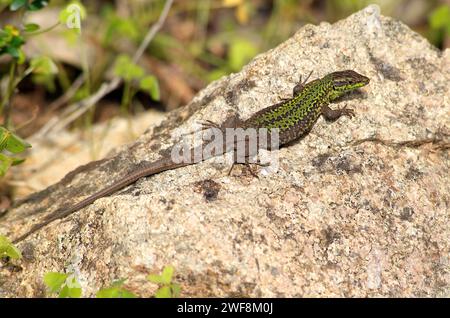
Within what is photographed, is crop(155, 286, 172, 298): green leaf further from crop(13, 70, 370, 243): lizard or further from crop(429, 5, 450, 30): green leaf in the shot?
crop(429, 5, 450, 30): green leaf

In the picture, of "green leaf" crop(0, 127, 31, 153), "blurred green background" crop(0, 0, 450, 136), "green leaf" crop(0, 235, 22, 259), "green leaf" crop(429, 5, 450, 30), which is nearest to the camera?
"green leaf" crop(0, 235, 22, 259)

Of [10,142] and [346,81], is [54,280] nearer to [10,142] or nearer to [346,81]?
[10,142]

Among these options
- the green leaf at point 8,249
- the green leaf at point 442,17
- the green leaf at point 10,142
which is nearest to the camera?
the green leaf at point 8,249

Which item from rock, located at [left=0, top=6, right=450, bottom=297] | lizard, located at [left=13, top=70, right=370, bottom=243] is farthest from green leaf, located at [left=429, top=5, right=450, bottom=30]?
lizard, located at [left=13, top=70, right=370, bottom=243]

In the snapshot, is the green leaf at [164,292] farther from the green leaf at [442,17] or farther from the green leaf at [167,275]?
the green leaf at [442,17]

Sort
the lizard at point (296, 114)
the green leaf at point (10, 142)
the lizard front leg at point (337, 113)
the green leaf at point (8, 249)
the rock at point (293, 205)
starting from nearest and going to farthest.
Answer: the rock at point (293, 205), the green leaf at point (8, 249), the green leaf at point (10, 142), the lizard at point (296, 114), the lizard front leg at point (337, 113)

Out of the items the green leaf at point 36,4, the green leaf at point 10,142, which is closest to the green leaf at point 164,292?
the green leaf at point 10,142

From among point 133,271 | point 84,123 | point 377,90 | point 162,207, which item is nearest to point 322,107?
point 377,90
